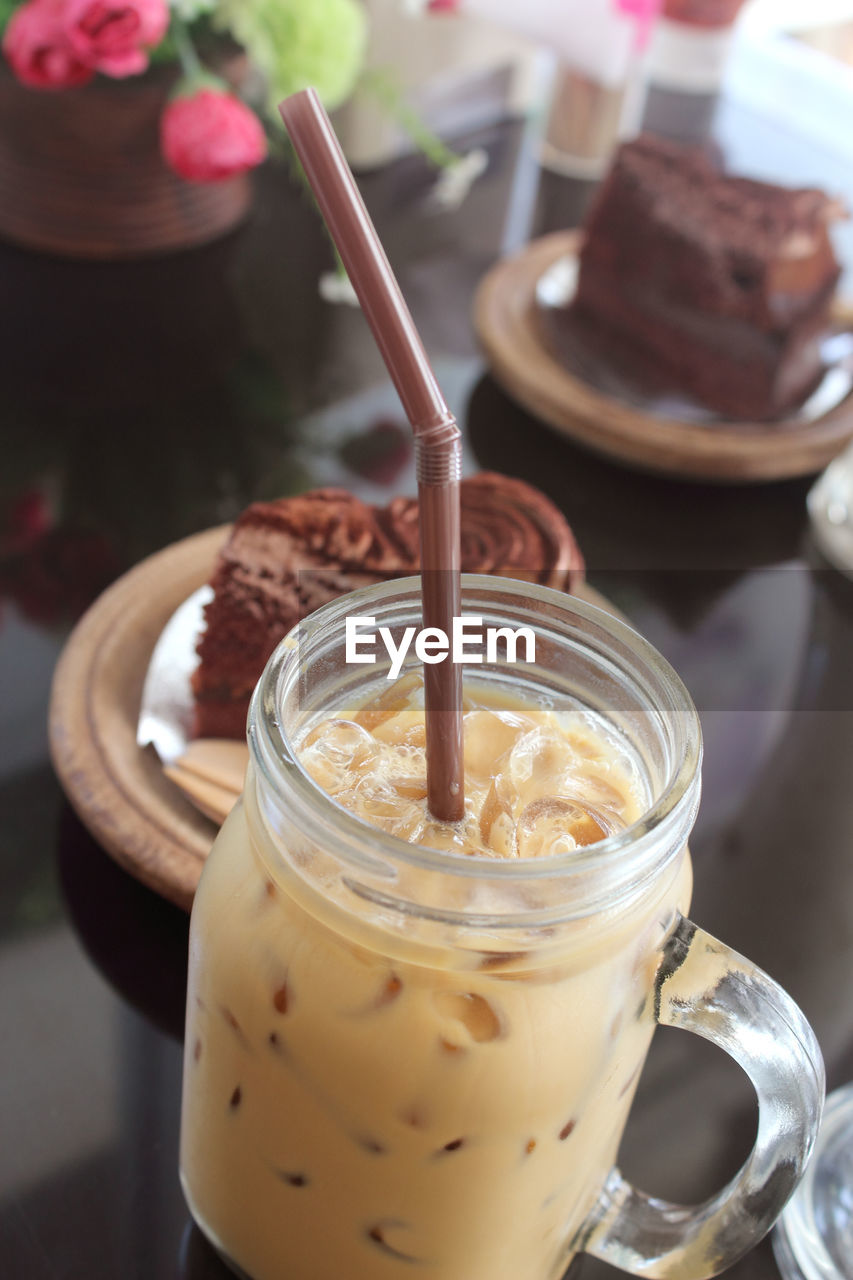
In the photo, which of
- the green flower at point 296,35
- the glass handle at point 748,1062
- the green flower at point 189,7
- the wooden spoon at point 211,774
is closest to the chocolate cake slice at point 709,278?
the green flower at point 296,35

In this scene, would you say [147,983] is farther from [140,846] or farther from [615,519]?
[615,519]

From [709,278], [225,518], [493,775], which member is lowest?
[225,518]

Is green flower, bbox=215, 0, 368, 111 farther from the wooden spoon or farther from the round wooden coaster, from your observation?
the wooden spoon

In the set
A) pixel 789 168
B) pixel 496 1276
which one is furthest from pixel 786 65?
pixel 496 1276

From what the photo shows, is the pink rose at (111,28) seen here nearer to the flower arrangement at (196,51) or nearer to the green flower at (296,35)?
the flower arrangement at (196,51)

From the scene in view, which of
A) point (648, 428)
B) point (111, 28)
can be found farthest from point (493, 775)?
point (111, 28)

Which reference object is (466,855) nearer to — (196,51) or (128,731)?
(128,731)

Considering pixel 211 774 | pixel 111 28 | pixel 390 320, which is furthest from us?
pixel 111 28
